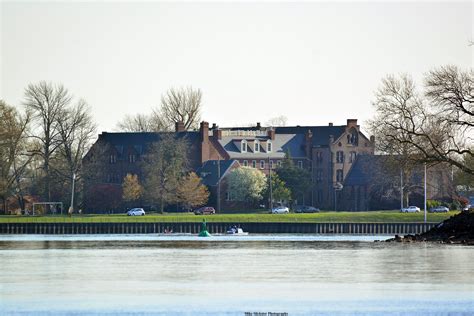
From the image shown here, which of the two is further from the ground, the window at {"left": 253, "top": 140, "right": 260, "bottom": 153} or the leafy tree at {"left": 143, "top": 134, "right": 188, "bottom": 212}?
the window at {"left": 253, "top": 140, "right": 260, "bottom": 153}

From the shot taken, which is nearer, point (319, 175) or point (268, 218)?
point (268, 218)

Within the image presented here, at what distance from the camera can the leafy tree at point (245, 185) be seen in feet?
507

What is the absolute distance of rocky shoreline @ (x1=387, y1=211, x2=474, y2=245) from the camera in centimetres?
7938

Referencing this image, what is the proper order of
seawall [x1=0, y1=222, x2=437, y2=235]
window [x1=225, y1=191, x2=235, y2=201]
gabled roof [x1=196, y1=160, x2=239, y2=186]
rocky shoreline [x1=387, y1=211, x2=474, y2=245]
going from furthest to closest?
gabled roof [x1=196, y1=160, x2=239, y2=186] → window [x1=225, y1=191, x2=235, y2=201] → seawall [x1=0, y1=222, x2=437, y2=235] → rocky shoreline [x1=387, y1=211, x2=474, y2=245]

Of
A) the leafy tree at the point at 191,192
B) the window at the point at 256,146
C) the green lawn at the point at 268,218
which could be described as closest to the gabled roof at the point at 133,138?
the window at the point at 256,146

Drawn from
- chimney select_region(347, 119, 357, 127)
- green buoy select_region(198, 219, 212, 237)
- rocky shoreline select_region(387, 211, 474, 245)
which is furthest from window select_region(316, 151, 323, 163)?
rocky shoreline select_region(387, 211, 474, 245)

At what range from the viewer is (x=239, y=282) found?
47906 mm

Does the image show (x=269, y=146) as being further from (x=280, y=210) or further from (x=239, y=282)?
(x=239, y=282)

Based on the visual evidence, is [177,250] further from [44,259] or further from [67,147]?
[67,147]

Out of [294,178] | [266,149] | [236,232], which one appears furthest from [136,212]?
[266,149]

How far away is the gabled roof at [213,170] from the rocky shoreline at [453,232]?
74167 mm

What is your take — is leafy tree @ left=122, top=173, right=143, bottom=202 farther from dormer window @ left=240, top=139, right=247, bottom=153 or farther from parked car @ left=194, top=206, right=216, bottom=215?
dormer window @ left=240, top=139, right=247, bottom=153

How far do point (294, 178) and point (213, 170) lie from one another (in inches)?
394

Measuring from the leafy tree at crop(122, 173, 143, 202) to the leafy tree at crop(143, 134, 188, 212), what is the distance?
5.05 ft
